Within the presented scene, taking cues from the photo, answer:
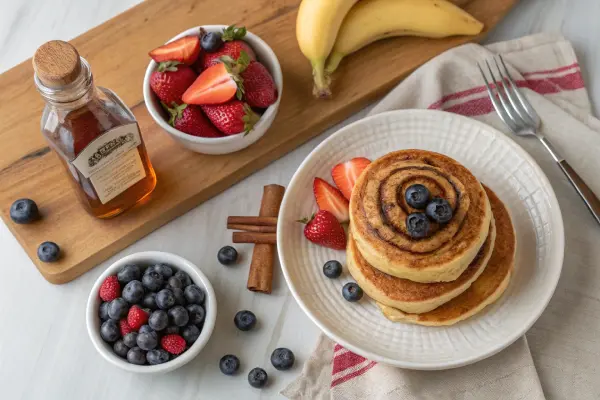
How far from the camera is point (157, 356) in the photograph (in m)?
1.69

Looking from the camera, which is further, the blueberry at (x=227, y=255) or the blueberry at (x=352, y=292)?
the blueberry at (x=227, y=255)

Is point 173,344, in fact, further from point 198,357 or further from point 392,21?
point 392,21

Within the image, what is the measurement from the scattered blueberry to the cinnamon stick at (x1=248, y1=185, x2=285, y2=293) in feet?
1.36

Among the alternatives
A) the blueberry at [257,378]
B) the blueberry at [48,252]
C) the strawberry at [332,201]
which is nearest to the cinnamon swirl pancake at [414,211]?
the strawberry at [332,201]

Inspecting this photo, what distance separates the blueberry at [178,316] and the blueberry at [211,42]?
2.10 feet

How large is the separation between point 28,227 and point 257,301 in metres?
0.59

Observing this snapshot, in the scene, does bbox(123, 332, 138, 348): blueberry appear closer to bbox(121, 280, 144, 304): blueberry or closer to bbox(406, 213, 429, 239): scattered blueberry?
bbox(121, 280, 144, 304): blueberry

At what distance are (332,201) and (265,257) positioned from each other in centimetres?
21

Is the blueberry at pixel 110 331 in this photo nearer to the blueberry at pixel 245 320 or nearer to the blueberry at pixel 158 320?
the blueberry at pixel 158 320

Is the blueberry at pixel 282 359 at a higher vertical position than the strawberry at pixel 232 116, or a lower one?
lower

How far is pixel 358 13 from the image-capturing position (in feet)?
6.66

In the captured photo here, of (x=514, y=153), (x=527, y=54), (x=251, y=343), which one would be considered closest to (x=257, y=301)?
(x=251, y=343)

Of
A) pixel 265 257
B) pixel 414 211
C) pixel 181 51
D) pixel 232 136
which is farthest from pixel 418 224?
pixel 181 51

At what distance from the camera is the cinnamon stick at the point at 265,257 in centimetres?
184
